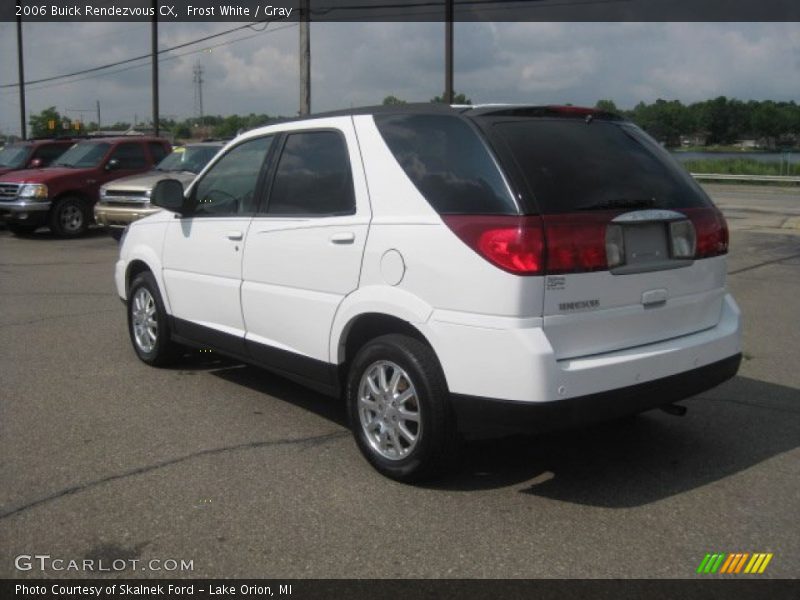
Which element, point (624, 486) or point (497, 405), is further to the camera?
point (624, 486)

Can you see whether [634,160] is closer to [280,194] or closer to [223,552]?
[280,194]

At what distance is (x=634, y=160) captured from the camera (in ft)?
13.9

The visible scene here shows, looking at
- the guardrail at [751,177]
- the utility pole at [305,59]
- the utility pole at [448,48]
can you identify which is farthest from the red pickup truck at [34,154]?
the guardrail at [751,177]

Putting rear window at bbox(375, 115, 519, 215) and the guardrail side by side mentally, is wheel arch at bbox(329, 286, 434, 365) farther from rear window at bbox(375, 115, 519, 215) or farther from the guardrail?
the guardrail

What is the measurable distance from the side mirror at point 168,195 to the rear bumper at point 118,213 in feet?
29.5

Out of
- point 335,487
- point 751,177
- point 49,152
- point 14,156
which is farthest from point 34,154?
point 751,177

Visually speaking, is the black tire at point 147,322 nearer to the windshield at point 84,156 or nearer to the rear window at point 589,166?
the rear window at point 589,166

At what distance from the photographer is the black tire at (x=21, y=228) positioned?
16.5m

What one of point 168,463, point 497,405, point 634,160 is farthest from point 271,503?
point 634,160

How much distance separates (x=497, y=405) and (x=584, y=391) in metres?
0.39

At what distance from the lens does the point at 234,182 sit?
5.54m

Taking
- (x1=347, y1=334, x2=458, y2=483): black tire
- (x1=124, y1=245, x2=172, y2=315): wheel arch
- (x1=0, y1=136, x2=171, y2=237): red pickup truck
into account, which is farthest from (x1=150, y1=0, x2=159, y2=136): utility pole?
(x1=347, y1=334, x2=458, y2=483): black tire

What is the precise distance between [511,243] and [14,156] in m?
17.9
